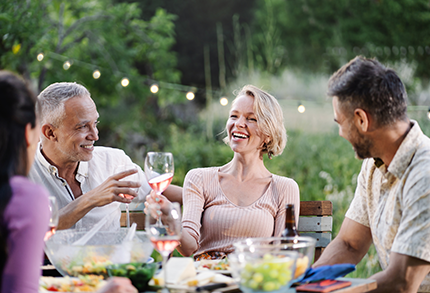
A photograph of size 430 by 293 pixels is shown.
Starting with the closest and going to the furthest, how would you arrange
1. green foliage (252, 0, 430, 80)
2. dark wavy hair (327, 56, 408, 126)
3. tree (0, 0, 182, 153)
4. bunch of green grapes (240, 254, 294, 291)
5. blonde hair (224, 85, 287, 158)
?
1. bunch of green grapes (240, 254, 294, 291)
2. dark wavy hair (327, 56, 408, 126)
3. blonde hair (224, 85, 287, 158)
4. tree (0, 0, 182, 153)
5. green foliage (252, 0, 430, 80)

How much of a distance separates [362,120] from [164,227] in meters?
0.94

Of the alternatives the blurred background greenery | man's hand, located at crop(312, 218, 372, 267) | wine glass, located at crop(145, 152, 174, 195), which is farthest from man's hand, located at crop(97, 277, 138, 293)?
the blurred background greenery

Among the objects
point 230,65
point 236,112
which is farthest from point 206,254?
point 230,65

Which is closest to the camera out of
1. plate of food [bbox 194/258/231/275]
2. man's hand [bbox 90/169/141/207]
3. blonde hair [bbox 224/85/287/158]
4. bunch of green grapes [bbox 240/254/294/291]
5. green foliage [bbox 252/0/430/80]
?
bunch of green grapes [bbox 240/254/294/291]

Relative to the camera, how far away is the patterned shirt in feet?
5.80

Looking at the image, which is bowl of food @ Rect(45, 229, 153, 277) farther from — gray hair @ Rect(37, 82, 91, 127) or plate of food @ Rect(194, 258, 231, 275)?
gray hair @ Rect(37, 82, 91, 127)

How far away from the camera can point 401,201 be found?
1916mm

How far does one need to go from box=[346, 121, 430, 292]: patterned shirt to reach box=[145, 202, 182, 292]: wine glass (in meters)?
0.86

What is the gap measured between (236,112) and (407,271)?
1.29 m

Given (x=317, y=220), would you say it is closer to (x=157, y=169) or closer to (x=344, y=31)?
(x=157, y=169)

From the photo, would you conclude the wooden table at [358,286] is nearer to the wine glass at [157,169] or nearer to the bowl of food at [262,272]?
the bowl of food at [262,272]

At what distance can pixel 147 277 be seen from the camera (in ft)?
4.96

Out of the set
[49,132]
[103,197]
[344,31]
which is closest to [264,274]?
[103,197]

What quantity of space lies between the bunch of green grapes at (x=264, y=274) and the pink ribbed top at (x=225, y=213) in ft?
3.49
